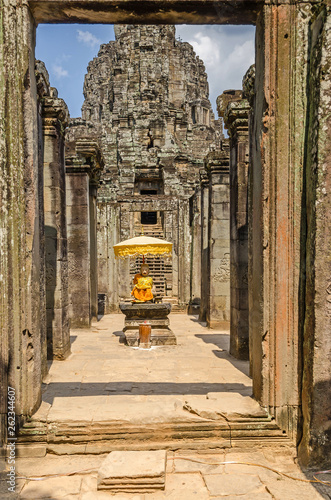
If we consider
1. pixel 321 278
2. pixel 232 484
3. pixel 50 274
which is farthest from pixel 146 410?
pixel 50 274

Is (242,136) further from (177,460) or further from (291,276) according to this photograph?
(177,460)

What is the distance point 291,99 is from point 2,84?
2.72 metres

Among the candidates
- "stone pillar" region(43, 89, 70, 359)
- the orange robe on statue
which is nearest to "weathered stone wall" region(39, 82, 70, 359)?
"stone pillar" region(43, 89, 70, 359)

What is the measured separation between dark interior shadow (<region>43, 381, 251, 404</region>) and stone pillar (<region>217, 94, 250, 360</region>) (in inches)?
72.8

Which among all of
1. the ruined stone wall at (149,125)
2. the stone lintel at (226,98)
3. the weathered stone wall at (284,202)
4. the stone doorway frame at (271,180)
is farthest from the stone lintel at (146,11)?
the ruined stone wall at (149,125)

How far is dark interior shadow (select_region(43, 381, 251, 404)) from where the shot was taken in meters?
5.11

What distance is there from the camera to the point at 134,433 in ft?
12.8

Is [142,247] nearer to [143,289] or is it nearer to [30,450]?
[143,289]

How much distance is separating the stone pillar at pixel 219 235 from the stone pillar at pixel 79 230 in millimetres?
3190

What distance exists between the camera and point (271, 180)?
3893mm

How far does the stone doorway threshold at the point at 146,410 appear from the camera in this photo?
12.7 ft

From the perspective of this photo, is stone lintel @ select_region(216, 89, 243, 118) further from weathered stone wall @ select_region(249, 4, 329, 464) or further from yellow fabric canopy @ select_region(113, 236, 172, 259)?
weathered stone wall @ select_region(249, 4, 329, 464)

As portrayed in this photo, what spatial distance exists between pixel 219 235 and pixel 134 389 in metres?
5.58

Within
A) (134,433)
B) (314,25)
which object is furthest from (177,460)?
(314,25)
